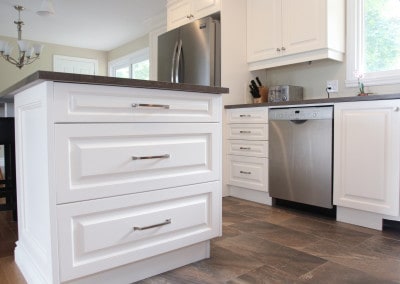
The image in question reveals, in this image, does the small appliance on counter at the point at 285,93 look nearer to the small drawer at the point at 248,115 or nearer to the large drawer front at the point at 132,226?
the small drawer at the point at 248,115

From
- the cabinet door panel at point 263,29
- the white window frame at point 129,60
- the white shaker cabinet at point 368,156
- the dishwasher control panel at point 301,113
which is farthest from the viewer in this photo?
the white window frame at point 129,60

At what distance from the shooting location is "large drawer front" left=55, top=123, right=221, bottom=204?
3.80 feet

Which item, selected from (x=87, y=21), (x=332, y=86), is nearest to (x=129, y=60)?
(x=87, y=21)

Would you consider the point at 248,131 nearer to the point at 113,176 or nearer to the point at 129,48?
the point at 113,176

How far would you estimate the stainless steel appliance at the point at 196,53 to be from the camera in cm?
307

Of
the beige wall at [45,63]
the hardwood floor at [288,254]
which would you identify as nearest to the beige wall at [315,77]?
the hardwood floor at [288,254]

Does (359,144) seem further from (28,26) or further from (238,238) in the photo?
(28,26)

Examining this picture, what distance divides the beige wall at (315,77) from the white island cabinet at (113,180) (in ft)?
5.40

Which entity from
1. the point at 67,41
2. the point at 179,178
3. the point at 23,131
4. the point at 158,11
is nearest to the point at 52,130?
the point at 23,131

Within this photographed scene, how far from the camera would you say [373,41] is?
2.64 m

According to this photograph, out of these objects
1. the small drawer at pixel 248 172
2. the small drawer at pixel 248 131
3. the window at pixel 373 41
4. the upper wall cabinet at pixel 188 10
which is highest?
the upper wall cabinet at pixel 188 10

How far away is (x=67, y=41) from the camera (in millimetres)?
6203

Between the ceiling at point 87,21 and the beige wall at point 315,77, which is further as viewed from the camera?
the ceiling at point 87,21

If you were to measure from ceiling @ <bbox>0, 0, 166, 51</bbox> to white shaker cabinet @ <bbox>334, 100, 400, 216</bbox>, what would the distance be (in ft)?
10.2
